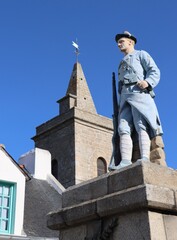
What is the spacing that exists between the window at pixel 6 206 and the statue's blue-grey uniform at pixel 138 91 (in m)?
7.31

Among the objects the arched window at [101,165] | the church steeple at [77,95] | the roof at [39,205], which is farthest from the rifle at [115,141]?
the church steeple at [77,95]

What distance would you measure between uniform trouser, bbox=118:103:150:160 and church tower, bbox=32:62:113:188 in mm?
24834

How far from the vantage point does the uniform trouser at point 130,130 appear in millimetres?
5227

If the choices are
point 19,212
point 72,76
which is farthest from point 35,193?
point 72,76

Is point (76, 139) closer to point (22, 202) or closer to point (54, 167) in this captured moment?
point (54, 167)

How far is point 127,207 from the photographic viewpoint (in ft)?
14.5

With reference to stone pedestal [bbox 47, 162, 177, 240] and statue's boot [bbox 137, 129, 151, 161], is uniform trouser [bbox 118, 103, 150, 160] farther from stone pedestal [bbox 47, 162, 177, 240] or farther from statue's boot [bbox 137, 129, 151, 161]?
stone pedestal [bbox 47, 162, 177, 240]

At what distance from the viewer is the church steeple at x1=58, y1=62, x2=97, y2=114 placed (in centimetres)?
3546

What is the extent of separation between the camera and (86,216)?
4926 millimetres

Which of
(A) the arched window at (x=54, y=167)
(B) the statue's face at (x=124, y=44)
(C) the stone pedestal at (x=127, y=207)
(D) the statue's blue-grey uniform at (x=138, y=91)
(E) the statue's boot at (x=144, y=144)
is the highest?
(A) the arched window at (x=54, y=167)

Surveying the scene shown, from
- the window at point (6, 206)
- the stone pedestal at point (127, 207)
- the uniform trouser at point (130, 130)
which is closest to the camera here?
the stone pedestal at point (127, 207)

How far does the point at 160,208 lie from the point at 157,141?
1.19 metres

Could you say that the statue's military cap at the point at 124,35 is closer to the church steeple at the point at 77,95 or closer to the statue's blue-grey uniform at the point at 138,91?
the statue's blue-grey uniform at the point at 138,91

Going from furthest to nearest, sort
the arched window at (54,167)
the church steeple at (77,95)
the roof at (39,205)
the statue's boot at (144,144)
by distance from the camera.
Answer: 1. the church steeple at (77,95)
2. the arched window at (54,167)
3. the roof at (39,205)
4. the statue's boot at (144,144)
